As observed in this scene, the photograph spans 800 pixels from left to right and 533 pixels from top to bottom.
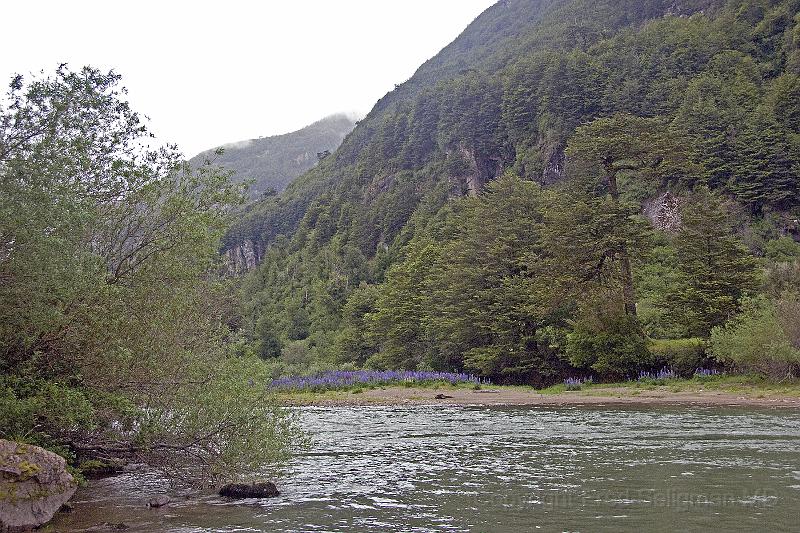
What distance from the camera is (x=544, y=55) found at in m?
125

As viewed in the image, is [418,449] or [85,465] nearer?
[85,465]

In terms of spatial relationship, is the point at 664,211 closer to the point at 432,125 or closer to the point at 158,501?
the point at 158,501

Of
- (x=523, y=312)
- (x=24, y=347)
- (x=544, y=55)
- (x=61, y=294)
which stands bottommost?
(x=523, y=312)

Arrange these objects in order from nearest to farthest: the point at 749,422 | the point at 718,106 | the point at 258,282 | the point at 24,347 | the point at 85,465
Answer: the point at 24,347, the point at 85,465, the point at 749,422, the point at 718,106, the point at 258,282

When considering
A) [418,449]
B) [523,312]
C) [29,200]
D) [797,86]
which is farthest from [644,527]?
[797,86]

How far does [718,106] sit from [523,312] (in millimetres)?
49085

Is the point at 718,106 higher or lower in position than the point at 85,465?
higher

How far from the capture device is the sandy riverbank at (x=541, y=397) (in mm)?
36500

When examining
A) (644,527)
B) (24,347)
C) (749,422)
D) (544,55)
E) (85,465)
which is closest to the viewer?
(644,527)

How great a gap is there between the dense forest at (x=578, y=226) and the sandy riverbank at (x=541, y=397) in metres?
3.46

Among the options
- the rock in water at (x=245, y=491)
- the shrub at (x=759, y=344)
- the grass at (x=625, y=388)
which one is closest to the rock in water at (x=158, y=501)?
the rock in water at (x=245, y=491)

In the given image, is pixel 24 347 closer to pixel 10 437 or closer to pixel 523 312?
pixel 10 437

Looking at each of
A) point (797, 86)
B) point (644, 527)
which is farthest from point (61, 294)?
point (797, 86)

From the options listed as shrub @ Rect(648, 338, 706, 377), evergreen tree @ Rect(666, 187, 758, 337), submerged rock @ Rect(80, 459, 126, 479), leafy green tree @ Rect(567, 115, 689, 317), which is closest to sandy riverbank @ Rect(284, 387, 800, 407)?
shrub @ Rect(648, 338, 706, 377)
